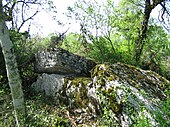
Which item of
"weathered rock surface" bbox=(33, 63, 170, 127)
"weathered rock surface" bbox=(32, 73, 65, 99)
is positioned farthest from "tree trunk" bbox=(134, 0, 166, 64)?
"weathered rock surface" bbox=(33, 63, 170, 127)

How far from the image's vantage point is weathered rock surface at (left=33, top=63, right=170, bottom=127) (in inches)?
216

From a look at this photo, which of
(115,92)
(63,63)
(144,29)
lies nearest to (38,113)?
(63,63)

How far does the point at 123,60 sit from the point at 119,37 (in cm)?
137

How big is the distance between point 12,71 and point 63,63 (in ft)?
9.38

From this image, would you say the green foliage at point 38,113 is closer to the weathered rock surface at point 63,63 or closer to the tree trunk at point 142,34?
the weathered rock surface at point 63,63

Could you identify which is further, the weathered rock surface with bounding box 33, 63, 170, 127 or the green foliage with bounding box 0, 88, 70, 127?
the green foliage with bounding box 0, 88, 70, 127

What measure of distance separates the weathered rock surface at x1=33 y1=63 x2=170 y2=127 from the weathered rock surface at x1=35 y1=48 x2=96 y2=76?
0.53m

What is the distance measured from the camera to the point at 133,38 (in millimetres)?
14508

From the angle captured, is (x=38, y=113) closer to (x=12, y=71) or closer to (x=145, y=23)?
(x=12, y=71)

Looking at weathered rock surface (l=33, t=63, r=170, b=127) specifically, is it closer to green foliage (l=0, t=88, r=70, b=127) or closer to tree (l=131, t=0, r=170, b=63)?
green foliage (l=0, t=88, r=70, b=127)

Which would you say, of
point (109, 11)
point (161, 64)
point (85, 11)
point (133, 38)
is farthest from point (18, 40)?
point (161, 64)

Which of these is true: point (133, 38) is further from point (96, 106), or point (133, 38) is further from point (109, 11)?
point (96, 106)

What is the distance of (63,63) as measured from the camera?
Result: 32.0 ft

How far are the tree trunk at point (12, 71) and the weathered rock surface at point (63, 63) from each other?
2676 millimetres
